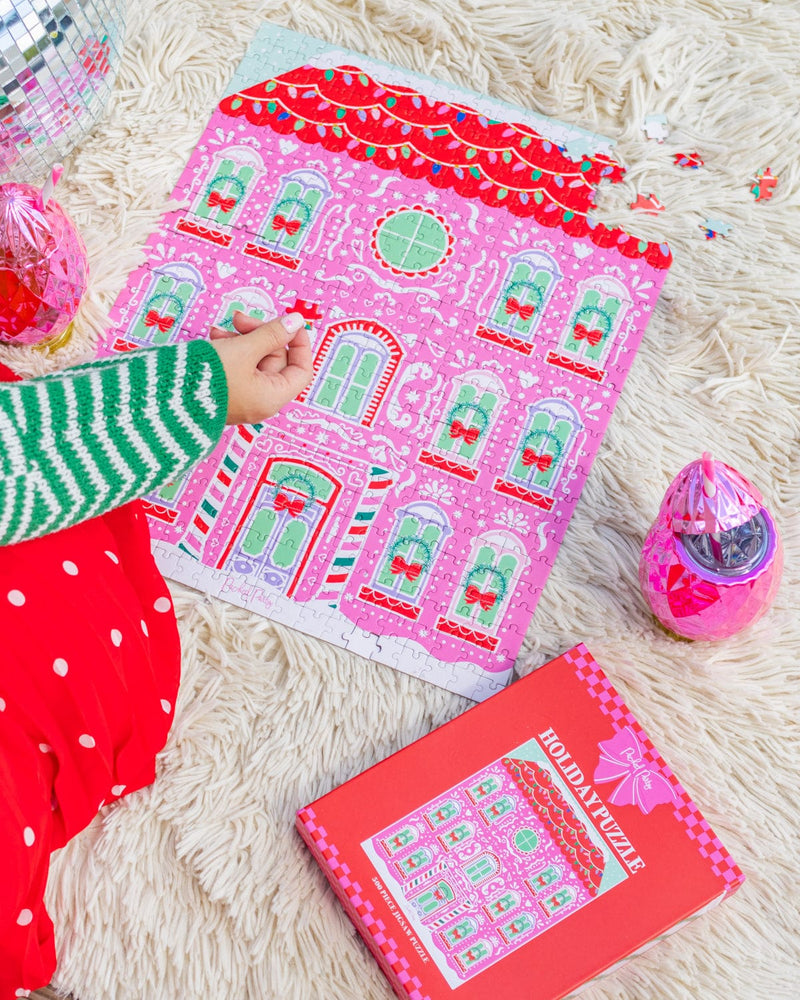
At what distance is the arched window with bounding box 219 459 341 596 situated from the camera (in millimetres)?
827

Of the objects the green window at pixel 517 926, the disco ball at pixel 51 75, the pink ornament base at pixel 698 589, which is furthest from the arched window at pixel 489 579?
the disco ball at pixel 51 75

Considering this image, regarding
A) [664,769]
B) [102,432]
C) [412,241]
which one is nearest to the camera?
[102,432]

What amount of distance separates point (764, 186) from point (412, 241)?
338 millimetres

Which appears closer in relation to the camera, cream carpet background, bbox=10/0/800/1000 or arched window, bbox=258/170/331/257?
cream carpet background, bbox=10/0/800/1000

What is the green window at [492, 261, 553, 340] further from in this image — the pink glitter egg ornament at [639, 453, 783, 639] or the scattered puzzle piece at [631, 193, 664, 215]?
the pink glitter egg ornament at [639, 453, 783, 639]

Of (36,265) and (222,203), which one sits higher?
(222,203)

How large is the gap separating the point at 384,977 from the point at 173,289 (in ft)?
2.03

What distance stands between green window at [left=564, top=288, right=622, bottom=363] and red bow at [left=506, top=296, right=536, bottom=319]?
1.5 inches

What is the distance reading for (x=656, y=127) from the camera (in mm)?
913

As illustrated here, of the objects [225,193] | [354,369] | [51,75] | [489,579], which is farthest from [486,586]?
[51,75]

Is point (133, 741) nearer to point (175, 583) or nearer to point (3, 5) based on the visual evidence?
point (175, 583)

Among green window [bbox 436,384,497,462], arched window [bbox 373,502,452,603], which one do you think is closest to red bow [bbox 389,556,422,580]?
arched window [bbox 373,502,452,603]

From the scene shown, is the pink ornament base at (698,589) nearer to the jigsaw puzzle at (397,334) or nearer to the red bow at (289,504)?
the jigsaw puzzle at (397,334)

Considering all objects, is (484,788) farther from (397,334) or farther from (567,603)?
(397,334)
